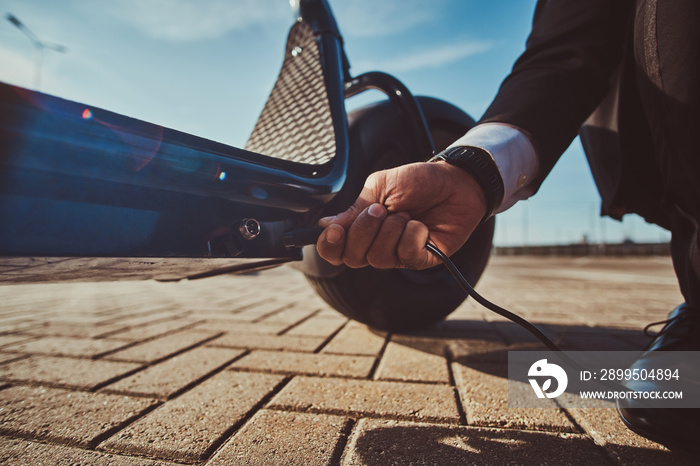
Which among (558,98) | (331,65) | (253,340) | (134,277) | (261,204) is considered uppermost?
(331,65)

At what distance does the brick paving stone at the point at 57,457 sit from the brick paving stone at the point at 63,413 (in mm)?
23

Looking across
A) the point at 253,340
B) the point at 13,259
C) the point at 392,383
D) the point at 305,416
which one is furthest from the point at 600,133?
the point at 13,259

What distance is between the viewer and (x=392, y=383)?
35.6 inches

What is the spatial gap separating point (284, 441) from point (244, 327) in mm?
972

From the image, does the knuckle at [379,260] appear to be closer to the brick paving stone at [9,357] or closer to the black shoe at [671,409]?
the black shoe at [671,409]

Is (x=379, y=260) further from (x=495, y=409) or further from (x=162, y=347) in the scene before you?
(x=162, y=347)

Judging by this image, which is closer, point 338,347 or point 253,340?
point 338,347

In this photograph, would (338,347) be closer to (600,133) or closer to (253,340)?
(253,340)

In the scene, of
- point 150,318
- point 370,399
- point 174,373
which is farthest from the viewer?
point 150,318

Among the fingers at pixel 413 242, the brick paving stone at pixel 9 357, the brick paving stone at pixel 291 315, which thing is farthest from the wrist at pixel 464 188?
the brick paving stone at pixel 9 357

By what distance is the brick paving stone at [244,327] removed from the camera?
1478mm

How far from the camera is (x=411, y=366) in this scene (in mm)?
1028

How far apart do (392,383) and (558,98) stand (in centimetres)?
78

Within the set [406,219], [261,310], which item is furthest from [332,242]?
[261,310]
